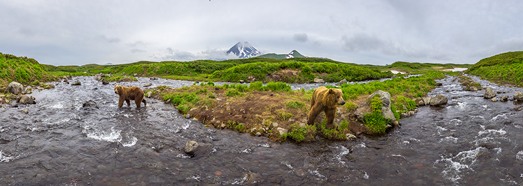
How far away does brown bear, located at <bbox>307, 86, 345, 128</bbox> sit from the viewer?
16.0 metres

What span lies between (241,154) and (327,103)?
5.58 metres

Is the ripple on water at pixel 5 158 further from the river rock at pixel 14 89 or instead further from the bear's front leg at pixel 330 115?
the river rock at pixel 14 89

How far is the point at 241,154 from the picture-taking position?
14.3 m

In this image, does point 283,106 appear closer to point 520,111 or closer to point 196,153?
point 196,153

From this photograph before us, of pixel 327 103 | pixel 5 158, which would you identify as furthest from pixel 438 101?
pixel 5 158

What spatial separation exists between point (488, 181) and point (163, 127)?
A: 16.7m

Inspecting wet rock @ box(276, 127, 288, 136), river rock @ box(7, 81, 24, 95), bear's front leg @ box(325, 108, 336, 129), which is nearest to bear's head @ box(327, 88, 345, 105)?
bear's front leg @ box(325, 108, 336, 129)

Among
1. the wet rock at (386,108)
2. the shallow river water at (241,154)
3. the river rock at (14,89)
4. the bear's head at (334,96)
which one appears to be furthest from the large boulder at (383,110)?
the river rock at (14,89)

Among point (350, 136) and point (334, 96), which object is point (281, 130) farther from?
point (350, 136)

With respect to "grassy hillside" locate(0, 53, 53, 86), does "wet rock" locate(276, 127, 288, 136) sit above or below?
below

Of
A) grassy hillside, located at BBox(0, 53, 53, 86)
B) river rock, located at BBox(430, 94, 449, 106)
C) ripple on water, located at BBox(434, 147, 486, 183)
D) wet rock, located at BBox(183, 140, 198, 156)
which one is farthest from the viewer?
grassy hillside, located at BBox(0, 53, 53, 86)

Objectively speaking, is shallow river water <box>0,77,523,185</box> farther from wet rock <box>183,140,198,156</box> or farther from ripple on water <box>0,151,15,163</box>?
wet rock <box>183,140,198,156</box>

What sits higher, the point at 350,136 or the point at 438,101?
the point at 438,101

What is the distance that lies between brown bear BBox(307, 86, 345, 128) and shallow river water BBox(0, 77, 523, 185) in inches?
70.7
